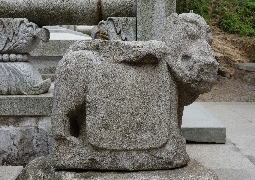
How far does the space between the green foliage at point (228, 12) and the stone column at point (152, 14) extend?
24.4 feet

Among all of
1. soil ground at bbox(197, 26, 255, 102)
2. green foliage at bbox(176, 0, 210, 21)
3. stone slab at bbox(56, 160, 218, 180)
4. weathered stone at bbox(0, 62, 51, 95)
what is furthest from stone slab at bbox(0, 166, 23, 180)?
green foliage at bbox(176, 0, 210, 21)

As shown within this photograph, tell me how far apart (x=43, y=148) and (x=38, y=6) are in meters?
1.07

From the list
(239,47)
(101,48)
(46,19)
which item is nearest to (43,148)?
(46,19)

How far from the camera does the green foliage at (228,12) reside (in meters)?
10.4

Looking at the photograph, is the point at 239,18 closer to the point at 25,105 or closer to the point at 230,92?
the point at 230,92

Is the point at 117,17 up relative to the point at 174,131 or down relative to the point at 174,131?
up

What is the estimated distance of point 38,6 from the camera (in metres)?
3.26

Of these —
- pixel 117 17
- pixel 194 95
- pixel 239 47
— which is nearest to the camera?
pixel 194 95

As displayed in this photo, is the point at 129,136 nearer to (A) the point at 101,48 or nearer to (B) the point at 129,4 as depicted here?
(A) the point at 101,48

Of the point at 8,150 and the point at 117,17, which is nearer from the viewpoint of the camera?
the point at 8,150

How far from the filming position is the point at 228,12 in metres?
10.6

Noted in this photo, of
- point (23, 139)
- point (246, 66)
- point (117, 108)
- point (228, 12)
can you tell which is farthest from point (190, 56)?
point (228, 12)

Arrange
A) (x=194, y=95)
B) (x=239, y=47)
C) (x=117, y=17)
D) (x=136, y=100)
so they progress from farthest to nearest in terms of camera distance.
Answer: (x=239, y=47) → (x=117, y=17) → (x=194, y=95) → (x=136, y=100)

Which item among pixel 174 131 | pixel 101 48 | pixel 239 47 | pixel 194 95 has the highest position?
pixel 101 48
